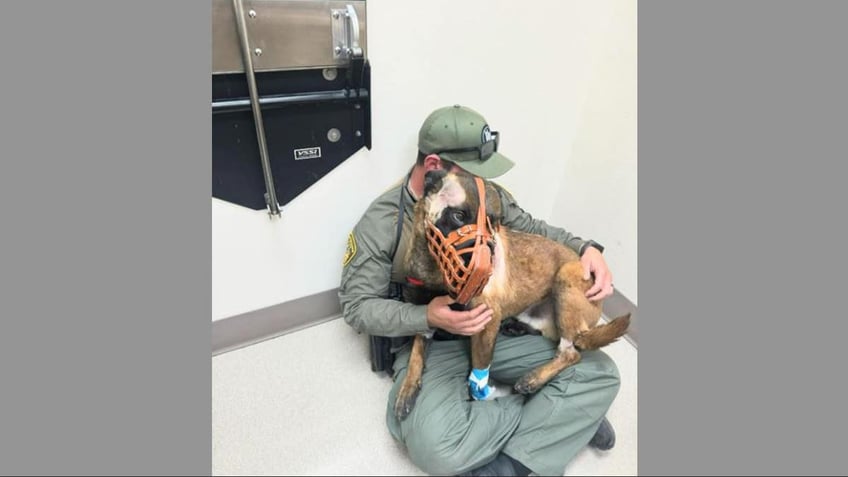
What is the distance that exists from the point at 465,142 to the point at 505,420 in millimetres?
978

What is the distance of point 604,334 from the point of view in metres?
1.53

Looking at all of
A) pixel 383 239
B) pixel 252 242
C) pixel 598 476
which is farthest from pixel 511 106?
pixel 598 476

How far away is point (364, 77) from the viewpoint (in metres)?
1.67

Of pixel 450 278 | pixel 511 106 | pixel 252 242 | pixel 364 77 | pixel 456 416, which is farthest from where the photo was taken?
pixel 511 106

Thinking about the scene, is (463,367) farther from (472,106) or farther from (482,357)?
(472,106)

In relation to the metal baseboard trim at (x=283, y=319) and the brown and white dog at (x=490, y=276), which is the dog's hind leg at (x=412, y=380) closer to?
the brown and white dog at (x=490, y=276)

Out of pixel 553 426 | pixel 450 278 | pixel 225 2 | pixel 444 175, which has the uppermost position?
pixel 225 2

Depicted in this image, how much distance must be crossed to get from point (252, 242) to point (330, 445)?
864mm

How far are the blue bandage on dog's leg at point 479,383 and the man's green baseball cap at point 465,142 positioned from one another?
70 centimetres

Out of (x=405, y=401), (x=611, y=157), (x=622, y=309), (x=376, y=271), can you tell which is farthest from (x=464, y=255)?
(x=622, y=309)

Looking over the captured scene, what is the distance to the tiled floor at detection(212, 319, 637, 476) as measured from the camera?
61.1 inches

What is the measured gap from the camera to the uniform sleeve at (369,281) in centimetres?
161

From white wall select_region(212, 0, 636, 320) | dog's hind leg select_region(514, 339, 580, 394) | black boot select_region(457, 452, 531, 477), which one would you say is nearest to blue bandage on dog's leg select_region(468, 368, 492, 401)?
dog's hind leg select_region(514, 339, 580, 394)

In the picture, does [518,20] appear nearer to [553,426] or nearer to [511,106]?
[511,106]
